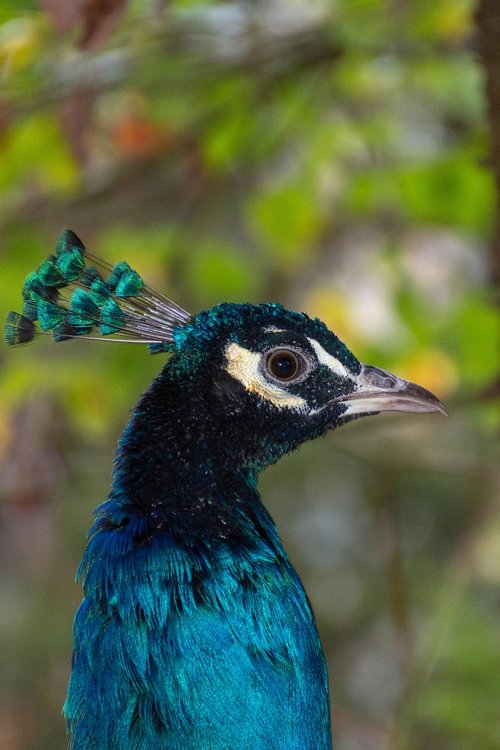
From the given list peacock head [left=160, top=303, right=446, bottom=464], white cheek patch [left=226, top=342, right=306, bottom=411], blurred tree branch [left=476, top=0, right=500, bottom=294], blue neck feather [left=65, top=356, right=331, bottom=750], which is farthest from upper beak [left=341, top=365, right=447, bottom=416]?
blurred tree branch [left=476, top=0, right=500, bottom=294]

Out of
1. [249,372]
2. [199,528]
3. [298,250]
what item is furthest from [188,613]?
[298,250]

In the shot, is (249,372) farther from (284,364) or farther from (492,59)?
(492,59)

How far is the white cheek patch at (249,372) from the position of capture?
1573 millimetres

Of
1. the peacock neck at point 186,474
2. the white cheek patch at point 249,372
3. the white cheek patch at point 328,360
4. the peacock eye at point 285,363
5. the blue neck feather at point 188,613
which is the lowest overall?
the blue neck feather at point 188,613

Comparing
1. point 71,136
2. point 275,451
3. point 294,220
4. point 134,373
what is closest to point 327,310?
point 294,220

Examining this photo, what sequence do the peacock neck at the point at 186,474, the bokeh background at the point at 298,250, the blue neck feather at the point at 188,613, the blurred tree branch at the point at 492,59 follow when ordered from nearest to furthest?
the blue neck feather at the point at 188,613, the peacock neck at the point at 186,474, the blurred tree branch at the point at 492,59, the bokeh background at the point at 298,250

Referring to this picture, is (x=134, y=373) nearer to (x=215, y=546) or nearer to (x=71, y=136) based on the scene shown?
(x=71, y=136)

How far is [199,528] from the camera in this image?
58.9 inches

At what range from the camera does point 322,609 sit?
A: 397 centimetres

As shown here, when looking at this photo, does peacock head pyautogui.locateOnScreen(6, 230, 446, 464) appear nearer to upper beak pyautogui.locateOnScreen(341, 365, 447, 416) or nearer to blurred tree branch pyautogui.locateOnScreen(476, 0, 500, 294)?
upper beak pyautogui.locateOnScreen(341, 365, 447, 416)

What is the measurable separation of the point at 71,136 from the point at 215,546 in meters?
0.87

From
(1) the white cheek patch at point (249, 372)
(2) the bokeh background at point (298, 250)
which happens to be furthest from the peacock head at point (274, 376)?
(2) the bokeh background at point (298, 250)

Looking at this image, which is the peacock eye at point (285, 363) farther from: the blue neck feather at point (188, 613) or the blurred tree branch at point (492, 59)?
the blurred tree branch at point (492, 59)

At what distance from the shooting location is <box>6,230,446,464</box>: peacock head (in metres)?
1.54
